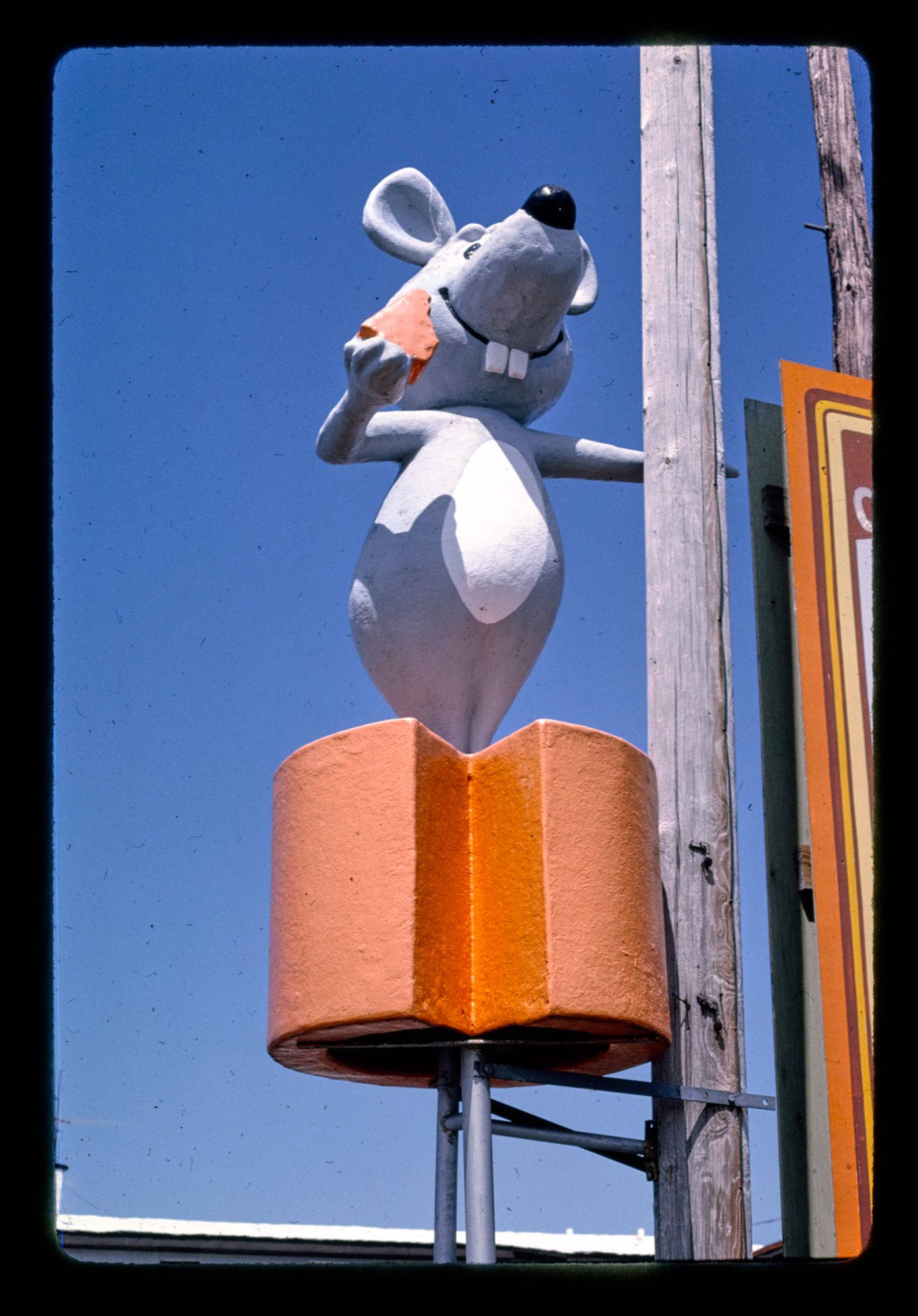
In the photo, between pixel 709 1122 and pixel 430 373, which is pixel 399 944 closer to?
pixel 709 1122

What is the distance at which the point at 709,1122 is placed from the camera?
393 centimetres

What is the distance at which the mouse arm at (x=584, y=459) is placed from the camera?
4.96 meters

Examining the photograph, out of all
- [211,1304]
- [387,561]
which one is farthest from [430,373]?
[211,1304]

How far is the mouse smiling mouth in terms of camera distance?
4848mm

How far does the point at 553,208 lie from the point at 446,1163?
2549 mm

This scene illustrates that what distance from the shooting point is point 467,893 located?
3928mm

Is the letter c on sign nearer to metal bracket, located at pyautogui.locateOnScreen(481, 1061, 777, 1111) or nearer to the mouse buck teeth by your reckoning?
the mouse buck teeth

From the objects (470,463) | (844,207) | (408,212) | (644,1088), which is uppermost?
(844,207)

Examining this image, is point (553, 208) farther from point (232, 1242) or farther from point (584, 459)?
point (232, 1242)

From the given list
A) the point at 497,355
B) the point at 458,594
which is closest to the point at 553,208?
the point at 497,355

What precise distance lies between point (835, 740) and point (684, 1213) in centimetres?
120

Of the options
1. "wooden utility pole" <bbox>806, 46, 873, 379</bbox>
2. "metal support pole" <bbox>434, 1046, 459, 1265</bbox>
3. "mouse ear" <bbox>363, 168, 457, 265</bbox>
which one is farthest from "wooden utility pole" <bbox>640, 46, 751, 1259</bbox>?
"wooden utility pole" <bbox>806, 46, 873, 379</bbox>

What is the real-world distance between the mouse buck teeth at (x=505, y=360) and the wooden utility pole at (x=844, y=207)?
4.58 ft

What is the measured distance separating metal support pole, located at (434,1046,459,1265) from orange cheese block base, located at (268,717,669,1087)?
0.19m
